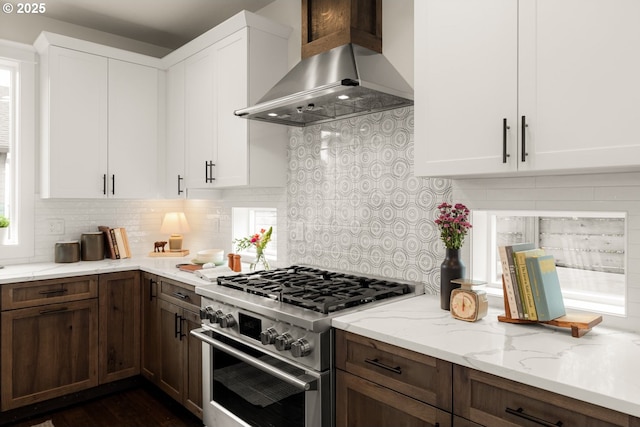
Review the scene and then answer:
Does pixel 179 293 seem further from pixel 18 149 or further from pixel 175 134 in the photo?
pixel 18 149

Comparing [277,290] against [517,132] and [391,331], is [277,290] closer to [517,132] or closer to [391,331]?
[391,331]

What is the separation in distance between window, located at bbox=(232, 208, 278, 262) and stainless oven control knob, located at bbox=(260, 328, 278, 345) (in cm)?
127

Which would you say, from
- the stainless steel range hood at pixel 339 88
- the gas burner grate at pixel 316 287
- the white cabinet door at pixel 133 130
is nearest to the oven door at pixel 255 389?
the gas burner grate at pixel 316 287

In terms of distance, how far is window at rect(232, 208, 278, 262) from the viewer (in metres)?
3.27

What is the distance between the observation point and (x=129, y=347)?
3230 millimetres

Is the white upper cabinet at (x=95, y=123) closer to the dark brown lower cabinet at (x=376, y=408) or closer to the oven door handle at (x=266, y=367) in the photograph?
the oven door handle at (x=266, y=367)

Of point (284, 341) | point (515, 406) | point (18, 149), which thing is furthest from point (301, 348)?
point (18, 149)

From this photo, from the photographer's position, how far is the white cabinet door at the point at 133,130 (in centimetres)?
346

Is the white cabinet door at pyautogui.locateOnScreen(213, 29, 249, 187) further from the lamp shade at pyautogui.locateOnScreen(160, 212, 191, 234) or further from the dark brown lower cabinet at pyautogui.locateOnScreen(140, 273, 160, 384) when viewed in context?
the lamp shade at pyautogui.locateOnScreen(160, 212, 191, 234)

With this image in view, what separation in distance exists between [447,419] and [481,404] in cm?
14

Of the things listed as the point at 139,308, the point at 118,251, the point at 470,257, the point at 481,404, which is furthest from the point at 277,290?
the point at 118,251

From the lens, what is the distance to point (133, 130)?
3570 mm

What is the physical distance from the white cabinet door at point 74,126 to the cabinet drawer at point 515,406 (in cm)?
304

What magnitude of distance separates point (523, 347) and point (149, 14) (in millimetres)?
3438
